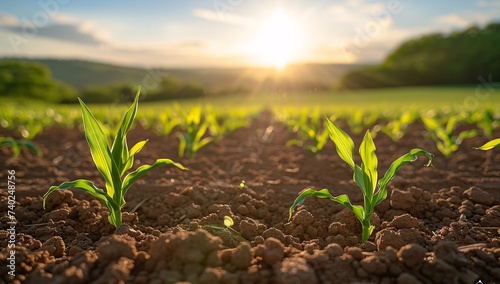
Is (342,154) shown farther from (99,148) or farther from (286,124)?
(286,124)

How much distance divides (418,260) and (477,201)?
61.2 inches

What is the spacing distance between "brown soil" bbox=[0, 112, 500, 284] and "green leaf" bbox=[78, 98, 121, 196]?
304 mm

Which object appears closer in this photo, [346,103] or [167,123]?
[167,123]

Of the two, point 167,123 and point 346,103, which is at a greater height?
point 346,103

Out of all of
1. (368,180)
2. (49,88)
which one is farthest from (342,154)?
(49,88)

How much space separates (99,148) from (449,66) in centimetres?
4811

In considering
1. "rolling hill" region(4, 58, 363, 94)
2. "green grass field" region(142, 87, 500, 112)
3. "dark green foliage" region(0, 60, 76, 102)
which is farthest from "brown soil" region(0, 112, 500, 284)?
"dark green foliage" region(0, 60, 76, 102)

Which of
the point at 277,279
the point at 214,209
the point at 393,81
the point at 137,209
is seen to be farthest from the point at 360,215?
the point at 393,81

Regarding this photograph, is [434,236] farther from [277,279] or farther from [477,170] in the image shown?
[477,170]

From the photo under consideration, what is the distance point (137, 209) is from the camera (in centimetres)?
313

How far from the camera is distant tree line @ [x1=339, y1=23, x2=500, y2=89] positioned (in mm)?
42219

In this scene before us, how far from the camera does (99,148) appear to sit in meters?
2.36

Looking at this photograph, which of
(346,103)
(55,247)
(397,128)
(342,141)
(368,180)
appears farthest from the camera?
(346,103)

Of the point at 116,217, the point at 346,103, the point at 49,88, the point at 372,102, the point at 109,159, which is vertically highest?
the point at 49,88
